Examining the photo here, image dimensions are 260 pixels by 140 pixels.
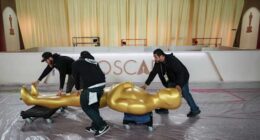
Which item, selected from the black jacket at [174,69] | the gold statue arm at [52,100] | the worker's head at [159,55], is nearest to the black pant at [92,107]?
the gold statue arm at [52,100]

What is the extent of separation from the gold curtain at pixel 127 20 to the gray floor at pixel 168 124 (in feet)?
23.1

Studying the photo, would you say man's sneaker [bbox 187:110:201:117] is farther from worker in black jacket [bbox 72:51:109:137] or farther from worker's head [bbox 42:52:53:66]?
worker's head [bbox 42:52:53:66]

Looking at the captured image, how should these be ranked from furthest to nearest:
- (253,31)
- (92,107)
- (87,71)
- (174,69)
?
(253,31)
(174,69)
(92,107)
(87,71)

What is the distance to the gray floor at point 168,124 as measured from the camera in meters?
2.56

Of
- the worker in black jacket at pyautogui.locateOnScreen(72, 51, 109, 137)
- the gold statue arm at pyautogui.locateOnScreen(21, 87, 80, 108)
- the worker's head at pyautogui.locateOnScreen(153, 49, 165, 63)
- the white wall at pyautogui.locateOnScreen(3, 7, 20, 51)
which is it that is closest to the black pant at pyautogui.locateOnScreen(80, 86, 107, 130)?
the worker in black jacket at pyautogui.locateOnScreen(72, 51, 109, 137)

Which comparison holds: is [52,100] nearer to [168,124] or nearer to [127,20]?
[168,124]

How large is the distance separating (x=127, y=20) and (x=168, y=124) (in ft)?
27.3

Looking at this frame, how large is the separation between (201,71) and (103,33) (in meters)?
6.55

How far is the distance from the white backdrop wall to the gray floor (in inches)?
49.8

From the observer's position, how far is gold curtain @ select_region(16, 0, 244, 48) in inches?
404

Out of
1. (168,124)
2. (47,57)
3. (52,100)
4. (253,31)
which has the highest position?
(253,31)

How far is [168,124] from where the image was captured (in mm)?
2900

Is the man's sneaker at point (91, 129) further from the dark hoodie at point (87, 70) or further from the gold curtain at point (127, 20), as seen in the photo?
the gold curtain at point (127, 20)

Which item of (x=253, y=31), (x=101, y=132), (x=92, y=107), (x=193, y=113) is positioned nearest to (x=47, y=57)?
(x=92, y=107)
